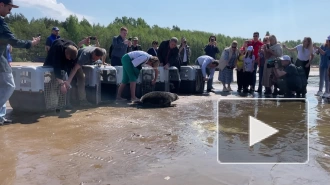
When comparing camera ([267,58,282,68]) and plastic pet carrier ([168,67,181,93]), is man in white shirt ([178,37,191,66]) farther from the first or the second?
camera ([267,58,282,68])

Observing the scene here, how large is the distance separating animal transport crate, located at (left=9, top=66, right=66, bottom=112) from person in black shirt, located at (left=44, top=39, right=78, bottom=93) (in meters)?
0.11

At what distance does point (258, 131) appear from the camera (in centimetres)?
589

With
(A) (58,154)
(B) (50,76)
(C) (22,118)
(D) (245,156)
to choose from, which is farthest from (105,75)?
(D) (245,156)

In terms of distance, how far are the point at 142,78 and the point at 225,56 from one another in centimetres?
390

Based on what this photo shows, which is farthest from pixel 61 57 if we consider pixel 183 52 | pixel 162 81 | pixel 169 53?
pixel 183 52

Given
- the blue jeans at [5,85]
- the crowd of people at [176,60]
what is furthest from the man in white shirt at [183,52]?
the blue jeans at [5,85]

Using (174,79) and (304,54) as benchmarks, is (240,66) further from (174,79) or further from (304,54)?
(174,79)

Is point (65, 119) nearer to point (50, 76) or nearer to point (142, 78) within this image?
point (50, 76)

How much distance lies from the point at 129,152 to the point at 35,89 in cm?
300

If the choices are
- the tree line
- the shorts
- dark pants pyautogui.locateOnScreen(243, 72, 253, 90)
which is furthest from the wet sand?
the tree line

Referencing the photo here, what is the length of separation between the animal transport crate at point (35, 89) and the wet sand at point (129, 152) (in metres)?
0.21

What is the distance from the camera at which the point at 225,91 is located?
11844mm
